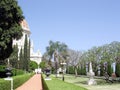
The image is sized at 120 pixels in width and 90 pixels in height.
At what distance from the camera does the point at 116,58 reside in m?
36.0

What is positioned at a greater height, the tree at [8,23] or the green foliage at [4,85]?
the tree at [8,23]

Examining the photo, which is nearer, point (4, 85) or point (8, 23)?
point (4, 85)

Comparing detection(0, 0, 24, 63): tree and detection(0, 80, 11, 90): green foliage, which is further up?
detection(0, 0, 24, 63): tree

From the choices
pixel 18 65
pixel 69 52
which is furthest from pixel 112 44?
pixel 69 52

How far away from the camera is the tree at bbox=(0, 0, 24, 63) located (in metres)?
30.6

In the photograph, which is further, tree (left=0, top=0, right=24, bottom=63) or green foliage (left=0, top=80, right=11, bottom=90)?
tree (left=0, top=0, right=24, bottom=63)

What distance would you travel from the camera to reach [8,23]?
3144cm

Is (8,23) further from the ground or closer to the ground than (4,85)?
further from the ground

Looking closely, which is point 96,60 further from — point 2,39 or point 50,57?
point 50,57

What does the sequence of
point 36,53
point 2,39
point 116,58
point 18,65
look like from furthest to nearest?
1. point 36,53
2. point 18,65
3. point 116,58
4. point 2,39

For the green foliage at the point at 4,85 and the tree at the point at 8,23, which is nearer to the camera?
the green foliage at the point at 4,85

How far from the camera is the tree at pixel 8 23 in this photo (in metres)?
30.6

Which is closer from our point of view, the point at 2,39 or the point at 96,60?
the point at 2,39

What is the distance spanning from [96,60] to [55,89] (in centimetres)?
2974
